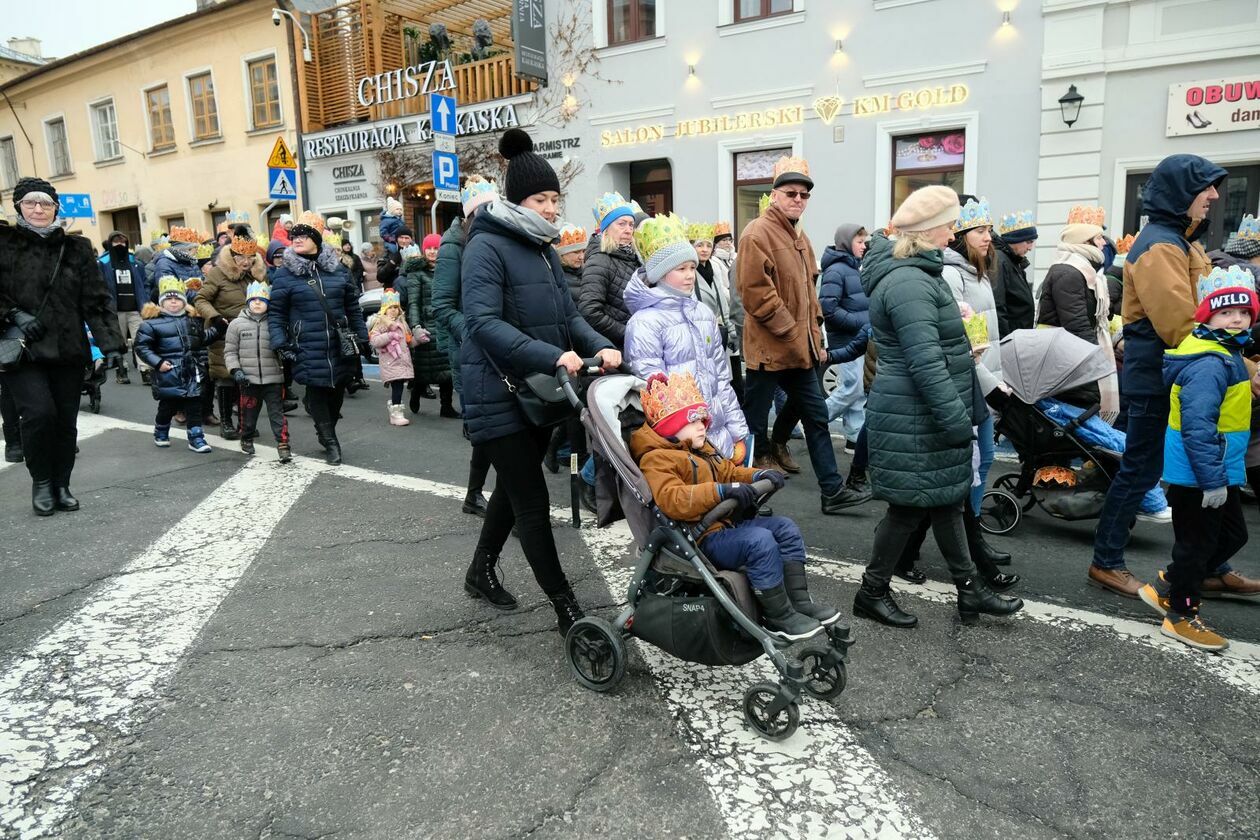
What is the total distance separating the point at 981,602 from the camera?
12.6 feet

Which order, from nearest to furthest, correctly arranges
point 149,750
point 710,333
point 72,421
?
point 149,750 < point 710,333 < point 72,421

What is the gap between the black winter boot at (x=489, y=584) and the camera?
4160mm

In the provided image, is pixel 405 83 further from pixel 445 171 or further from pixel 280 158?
pixel 445 171

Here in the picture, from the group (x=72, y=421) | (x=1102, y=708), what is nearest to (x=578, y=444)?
(x=72, y=421)

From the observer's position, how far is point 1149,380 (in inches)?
161

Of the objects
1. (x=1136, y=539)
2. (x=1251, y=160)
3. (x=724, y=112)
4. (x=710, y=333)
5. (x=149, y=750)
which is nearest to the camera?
(x=149, y=750)

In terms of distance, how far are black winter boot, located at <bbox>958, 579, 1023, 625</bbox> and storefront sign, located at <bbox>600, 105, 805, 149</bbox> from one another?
447 inches

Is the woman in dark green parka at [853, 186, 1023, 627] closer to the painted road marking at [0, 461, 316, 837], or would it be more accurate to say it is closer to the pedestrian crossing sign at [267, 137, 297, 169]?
the painted road marking at [0, 461, 316, 837]

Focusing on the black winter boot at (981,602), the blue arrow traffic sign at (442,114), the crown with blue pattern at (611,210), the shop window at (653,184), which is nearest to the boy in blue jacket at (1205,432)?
the black winter boot at (981,602)

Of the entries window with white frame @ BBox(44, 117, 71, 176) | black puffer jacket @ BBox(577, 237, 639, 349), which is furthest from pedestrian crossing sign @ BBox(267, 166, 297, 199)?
window with white frame @ BBox(44, 117, 71, 176)

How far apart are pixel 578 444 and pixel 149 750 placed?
372 centimetres

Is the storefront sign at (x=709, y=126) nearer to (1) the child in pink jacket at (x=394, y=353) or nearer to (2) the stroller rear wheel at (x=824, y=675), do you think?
(1) the child in pink jacket at (x=394, y=353)

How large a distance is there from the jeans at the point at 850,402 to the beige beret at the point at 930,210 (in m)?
3.72

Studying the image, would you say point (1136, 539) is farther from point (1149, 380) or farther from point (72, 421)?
point (72, 421)
